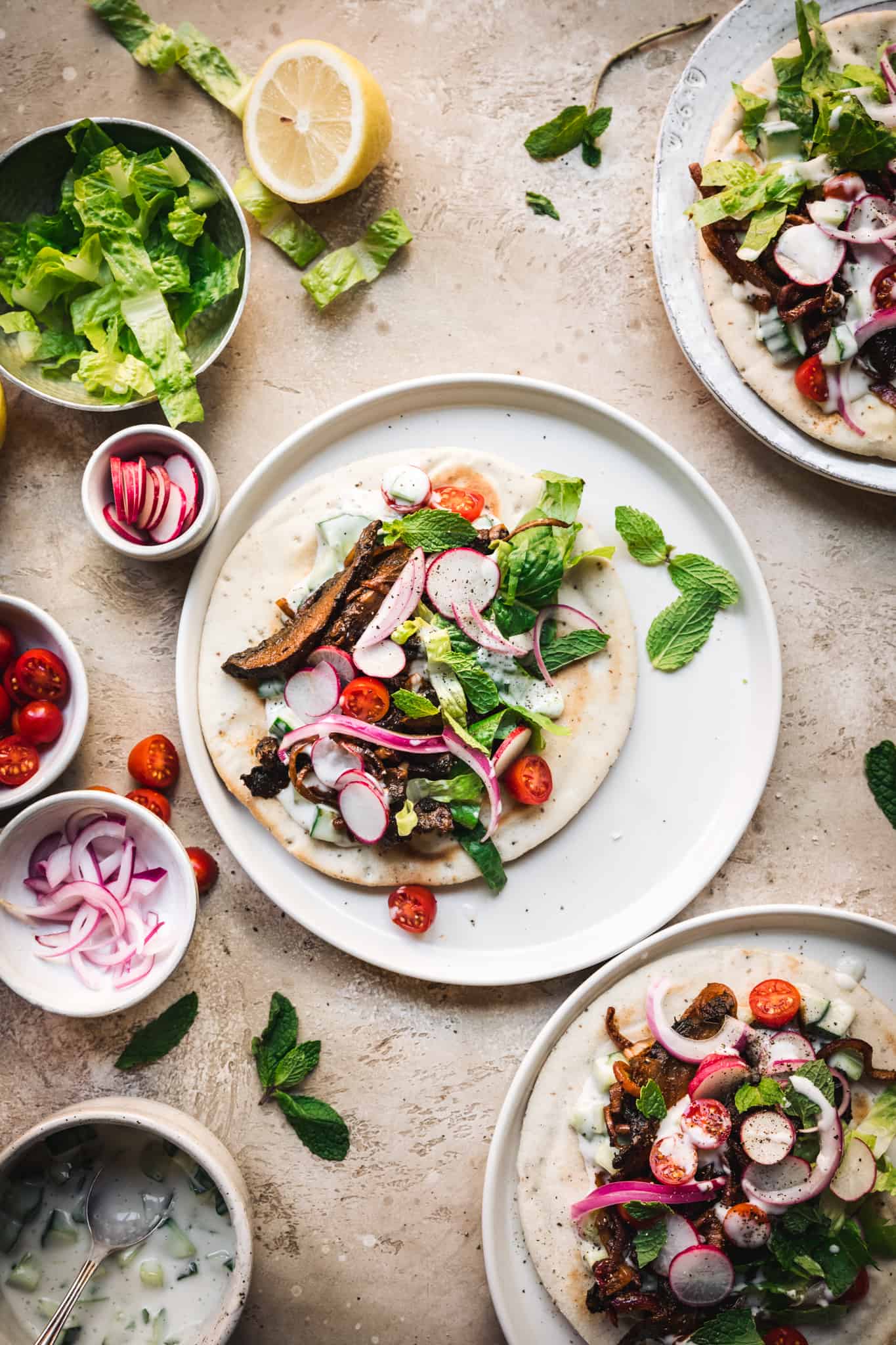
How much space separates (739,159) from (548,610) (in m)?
1.75

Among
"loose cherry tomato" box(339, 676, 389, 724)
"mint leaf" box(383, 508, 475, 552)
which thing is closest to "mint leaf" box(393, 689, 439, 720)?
"loose cherry tomato" box(339, 676, 389, 724)

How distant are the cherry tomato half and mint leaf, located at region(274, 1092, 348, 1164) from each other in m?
1.53

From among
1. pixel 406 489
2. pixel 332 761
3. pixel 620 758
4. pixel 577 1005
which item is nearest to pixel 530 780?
pixel 620 758

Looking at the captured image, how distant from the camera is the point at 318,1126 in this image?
354cm

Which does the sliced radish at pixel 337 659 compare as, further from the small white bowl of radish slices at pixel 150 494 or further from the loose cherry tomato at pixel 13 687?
the loose cherry tomato at pixel 13 687

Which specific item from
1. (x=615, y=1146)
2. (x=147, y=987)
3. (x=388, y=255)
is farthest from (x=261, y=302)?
(x=615, y=1146)

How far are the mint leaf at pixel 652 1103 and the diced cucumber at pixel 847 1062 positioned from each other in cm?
62

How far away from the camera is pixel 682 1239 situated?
3100 mm

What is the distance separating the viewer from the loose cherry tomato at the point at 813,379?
11.3ft

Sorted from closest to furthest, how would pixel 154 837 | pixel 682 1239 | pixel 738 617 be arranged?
pixel 682 1239, pixel 154 837, pixel 738 617

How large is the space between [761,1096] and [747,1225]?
402 millimetres

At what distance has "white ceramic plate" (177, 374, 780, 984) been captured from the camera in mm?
3424

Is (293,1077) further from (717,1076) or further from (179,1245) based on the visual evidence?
(717,1076)

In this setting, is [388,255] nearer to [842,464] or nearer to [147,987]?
[842,464]
